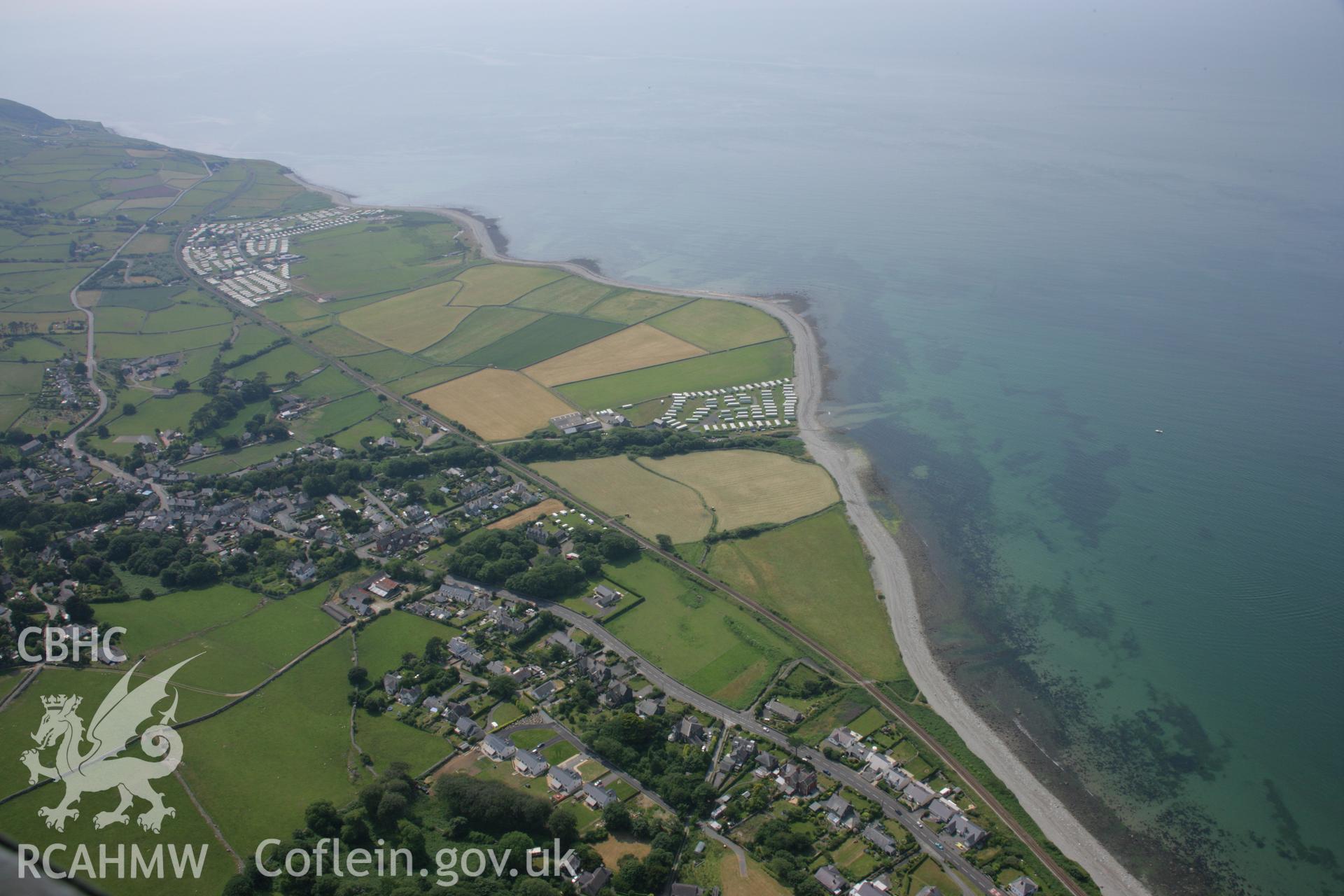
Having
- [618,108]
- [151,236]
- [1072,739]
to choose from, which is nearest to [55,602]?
[1072,739]

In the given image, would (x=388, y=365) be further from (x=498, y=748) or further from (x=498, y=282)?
(x=498, y=748)

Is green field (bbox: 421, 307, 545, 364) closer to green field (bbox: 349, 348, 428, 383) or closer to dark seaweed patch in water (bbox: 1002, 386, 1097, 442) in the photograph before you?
green field (bbox: 349, 348, 428, 383)

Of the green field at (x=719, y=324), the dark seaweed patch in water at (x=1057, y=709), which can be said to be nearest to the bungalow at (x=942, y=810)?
the dark seaweed patch in water at (x=1057, y=709)

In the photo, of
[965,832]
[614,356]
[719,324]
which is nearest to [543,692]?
[965,832]

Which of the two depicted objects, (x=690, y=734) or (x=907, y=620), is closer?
(x=690, y=734)

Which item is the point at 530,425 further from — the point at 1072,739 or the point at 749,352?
the point at 1072,739
